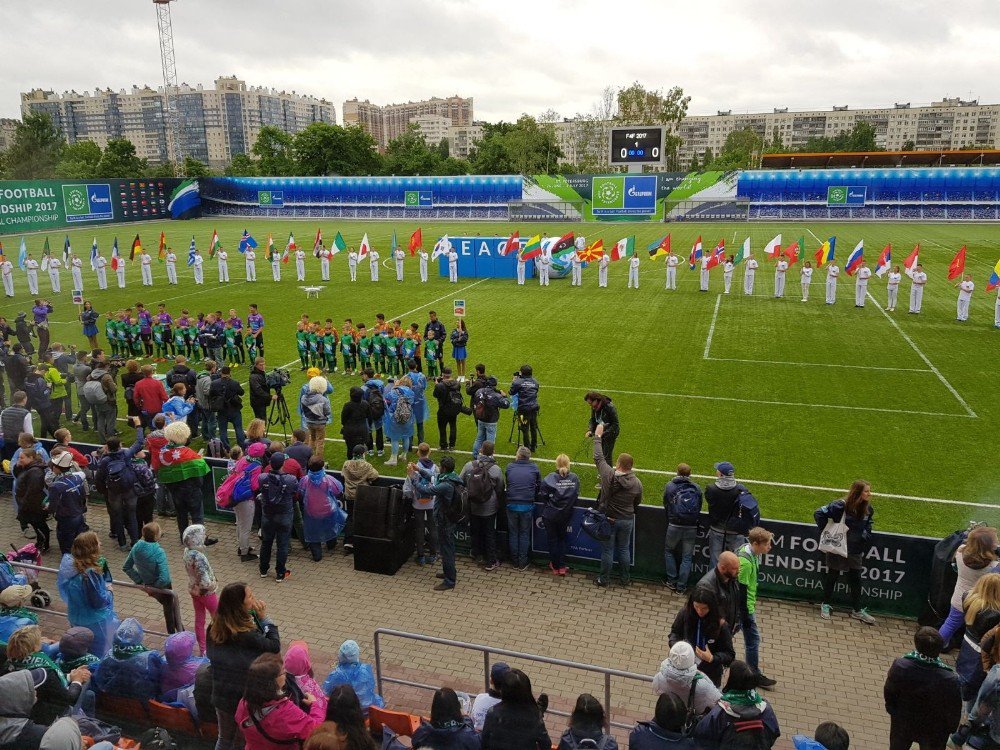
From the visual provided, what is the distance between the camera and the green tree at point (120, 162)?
257 ft

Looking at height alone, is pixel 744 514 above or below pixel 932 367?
above

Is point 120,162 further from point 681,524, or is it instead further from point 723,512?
point 723,512

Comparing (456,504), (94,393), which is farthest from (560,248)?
(456,504)

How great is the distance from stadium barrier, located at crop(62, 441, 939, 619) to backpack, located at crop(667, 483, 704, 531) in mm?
348

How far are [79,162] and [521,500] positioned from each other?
92041mm

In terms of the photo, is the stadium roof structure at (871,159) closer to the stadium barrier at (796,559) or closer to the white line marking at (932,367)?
the white line marking at (932,367)

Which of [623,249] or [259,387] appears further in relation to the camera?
[623,249]

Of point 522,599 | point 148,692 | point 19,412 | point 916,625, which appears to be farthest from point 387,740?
point 19,412

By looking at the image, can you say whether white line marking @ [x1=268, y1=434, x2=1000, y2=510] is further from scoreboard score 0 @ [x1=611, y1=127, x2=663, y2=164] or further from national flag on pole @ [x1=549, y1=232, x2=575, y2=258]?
scoreboard score 0 @ [x1=611, y1=127, x2=663, y2=164]

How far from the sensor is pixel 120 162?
8062cm

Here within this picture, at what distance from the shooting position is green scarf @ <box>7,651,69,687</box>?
5.31m

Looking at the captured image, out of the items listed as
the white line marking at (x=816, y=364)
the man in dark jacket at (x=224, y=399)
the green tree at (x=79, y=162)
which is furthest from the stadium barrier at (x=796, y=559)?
the green tree at (x=79, y=162)

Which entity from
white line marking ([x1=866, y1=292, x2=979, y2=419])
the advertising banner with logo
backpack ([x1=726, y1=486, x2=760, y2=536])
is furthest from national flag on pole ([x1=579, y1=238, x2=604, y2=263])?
the advertising banner with logo

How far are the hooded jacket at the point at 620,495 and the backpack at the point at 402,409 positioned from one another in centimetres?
454
